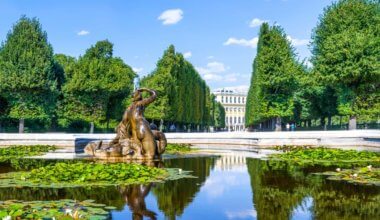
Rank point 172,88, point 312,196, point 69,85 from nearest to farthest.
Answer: point 312,196 < point 69,85 < point 172,88

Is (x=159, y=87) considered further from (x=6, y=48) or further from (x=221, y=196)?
(x=221, y=196)

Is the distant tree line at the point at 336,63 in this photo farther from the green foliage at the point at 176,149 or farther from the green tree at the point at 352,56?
the green foliage at the point at 176,149

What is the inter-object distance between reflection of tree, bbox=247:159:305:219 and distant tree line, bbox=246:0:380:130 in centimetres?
2311

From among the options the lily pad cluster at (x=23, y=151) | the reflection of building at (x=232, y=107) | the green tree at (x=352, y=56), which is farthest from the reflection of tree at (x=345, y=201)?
the reflection of building at (x=232, y=107)

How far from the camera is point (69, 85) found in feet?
147

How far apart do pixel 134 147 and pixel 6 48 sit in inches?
1108

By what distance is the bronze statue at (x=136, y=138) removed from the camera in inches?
699

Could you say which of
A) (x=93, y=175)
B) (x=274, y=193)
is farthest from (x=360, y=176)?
(x=93, y=175)

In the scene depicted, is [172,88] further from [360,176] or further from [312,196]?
[312,196]

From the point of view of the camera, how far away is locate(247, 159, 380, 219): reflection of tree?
7.73 metres

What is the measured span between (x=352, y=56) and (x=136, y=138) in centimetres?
2252

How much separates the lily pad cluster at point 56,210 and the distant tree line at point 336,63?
2997 cm

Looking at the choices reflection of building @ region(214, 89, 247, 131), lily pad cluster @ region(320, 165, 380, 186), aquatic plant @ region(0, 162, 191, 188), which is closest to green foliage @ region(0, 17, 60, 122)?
aquatic plant @ region(0, 162, 191, 188)

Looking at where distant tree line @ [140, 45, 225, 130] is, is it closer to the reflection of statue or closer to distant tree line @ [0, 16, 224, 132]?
distant tree line @ [0, 16, 224, 132]
